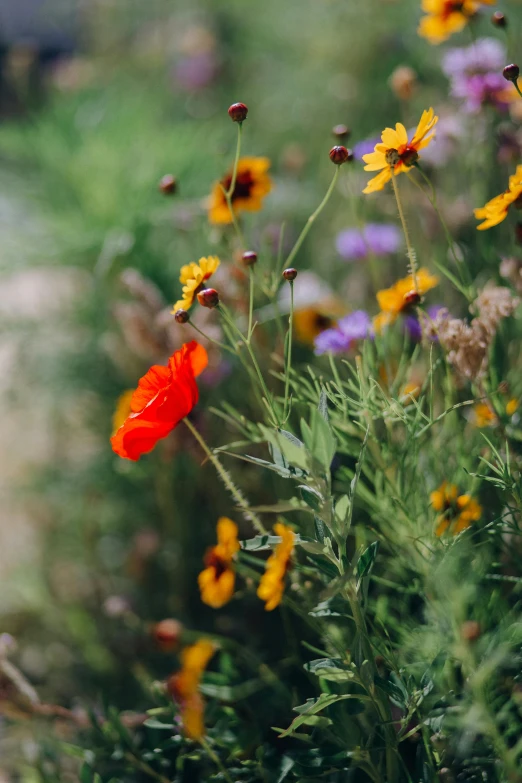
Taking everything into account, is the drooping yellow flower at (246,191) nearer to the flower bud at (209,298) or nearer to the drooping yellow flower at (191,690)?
the flower bud at (209,298)

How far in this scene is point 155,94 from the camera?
5.58ft

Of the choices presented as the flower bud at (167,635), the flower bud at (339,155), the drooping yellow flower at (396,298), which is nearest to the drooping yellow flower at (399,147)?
the flower bud at (339,155)

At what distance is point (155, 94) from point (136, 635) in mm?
1280

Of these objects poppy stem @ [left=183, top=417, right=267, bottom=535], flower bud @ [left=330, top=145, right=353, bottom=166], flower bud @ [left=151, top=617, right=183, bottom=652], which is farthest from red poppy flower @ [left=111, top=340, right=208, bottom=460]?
flower bud @ [left=151, top=617, right=183, bottom=652]

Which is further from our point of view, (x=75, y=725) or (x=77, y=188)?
(x=77, y=188)

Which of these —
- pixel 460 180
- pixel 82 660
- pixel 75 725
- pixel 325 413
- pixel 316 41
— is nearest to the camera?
pixel 325 413

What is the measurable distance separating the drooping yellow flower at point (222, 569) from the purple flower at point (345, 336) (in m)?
0.17

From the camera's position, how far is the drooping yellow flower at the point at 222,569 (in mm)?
538

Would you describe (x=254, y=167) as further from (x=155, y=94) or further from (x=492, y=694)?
(x=155, y=94)

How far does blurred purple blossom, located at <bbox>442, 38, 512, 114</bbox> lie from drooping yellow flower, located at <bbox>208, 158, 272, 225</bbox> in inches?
9.3

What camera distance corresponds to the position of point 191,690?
575mm

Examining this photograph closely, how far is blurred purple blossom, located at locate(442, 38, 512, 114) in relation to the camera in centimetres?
73

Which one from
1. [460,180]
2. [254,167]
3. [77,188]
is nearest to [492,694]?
[254,167]

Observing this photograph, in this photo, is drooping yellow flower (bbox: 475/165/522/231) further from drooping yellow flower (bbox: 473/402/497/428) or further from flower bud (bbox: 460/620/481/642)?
flower bud (bbox: 460/620/481/642)
